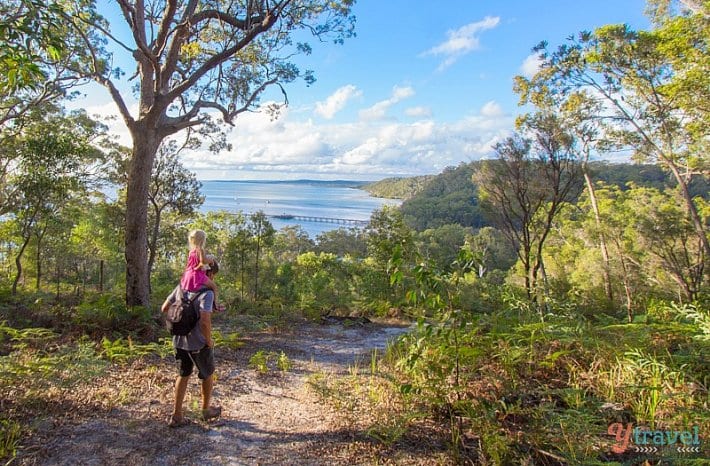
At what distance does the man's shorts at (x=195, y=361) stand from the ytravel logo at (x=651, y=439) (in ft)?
9.63

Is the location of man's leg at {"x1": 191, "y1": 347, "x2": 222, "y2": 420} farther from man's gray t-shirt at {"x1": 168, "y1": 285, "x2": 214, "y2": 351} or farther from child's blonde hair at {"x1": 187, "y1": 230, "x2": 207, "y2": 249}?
child's blonde hair at {"x1": 187, "y1": 230, "x2": 207, "y2": 249}

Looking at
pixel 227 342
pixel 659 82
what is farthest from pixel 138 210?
pixel 659 82

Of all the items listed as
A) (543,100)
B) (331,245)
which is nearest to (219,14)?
(543,100)

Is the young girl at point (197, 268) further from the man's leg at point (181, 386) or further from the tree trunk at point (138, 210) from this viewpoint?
the tree trunk at point (138, 210)

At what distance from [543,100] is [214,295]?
39.7 feet

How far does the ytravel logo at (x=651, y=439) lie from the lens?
2283 millimetres

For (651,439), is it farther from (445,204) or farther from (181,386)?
(445,204)

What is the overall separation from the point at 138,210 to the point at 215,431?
4.59 meters

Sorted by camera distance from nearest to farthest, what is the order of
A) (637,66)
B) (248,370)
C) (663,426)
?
(663,426) < (248,370) < (637,66)

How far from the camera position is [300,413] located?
3.44m

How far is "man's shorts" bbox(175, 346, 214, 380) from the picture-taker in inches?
121

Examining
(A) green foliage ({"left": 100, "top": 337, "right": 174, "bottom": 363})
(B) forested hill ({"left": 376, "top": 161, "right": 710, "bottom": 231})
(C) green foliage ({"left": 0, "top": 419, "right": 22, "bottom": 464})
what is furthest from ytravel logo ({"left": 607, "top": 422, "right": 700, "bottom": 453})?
(B) forested hill ({"left": 376, "top": 161, "right": 710, "bottom": 231})

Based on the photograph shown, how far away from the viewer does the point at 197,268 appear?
3117 mm

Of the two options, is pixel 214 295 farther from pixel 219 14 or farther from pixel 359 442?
pixel 219 14
